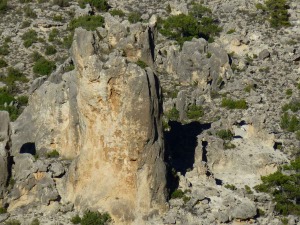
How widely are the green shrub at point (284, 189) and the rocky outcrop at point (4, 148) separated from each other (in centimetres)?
1404

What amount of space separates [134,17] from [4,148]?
1274 inches

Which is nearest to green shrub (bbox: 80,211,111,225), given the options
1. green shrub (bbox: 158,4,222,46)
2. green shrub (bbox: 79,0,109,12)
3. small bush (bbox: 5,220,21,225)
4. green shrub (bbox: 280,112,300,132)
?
small bush (bbox: 5,220,21,225)

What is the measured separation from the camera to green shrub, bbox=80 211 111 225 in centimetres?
4681

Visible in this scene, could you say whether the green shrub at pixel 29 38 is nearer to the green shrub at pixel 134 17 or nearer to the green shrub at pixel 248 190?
the green shrub at pixel 134 17

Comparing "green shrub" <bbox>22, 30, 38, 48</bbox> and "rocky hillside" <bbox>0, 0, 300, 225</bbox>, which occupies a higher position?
"green shrub" <bbox>22, 30, 38, 48</bbox>

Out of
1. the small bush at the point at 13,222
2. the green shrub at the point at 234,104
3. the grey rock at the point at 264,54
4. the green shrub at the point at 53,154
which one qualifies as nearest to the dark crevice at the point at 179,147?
the green shrub at the point at 234,104

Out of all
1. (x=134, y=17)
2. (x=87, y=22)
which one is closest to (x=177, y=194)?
(x=87, y=22)

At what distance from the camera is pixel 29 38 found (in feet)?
249

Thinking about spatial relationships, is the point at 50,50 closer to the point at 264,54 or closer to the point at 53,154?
the point at 264,54

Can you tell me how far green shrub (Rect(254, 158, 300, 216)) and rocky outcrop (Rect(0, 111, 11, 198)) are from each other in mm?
14043

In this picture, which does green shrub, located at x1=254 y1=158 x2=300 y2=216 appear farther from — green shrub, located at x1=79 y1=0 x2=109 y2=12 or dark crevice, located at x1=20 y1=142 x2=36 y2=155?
green shrub, located at x1=79 y1=0 x2=109 y2=12

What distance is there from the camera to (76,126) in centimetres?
5294

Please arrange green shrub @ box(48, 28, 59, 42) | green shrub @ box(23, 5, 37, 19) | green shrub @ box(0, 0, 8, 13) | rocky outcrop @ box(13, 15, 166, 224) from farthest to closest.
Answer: green shrub @ box(0, 0, 8, 13) → green shrub @ box(23, 5, 37, 19) → green shrub @ box(48, 28, 59, 42) → rocky outcrop @ box(13, 15, 166, 224)

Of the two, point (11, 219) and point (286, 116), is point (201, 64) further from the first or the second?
point (11, 219)
